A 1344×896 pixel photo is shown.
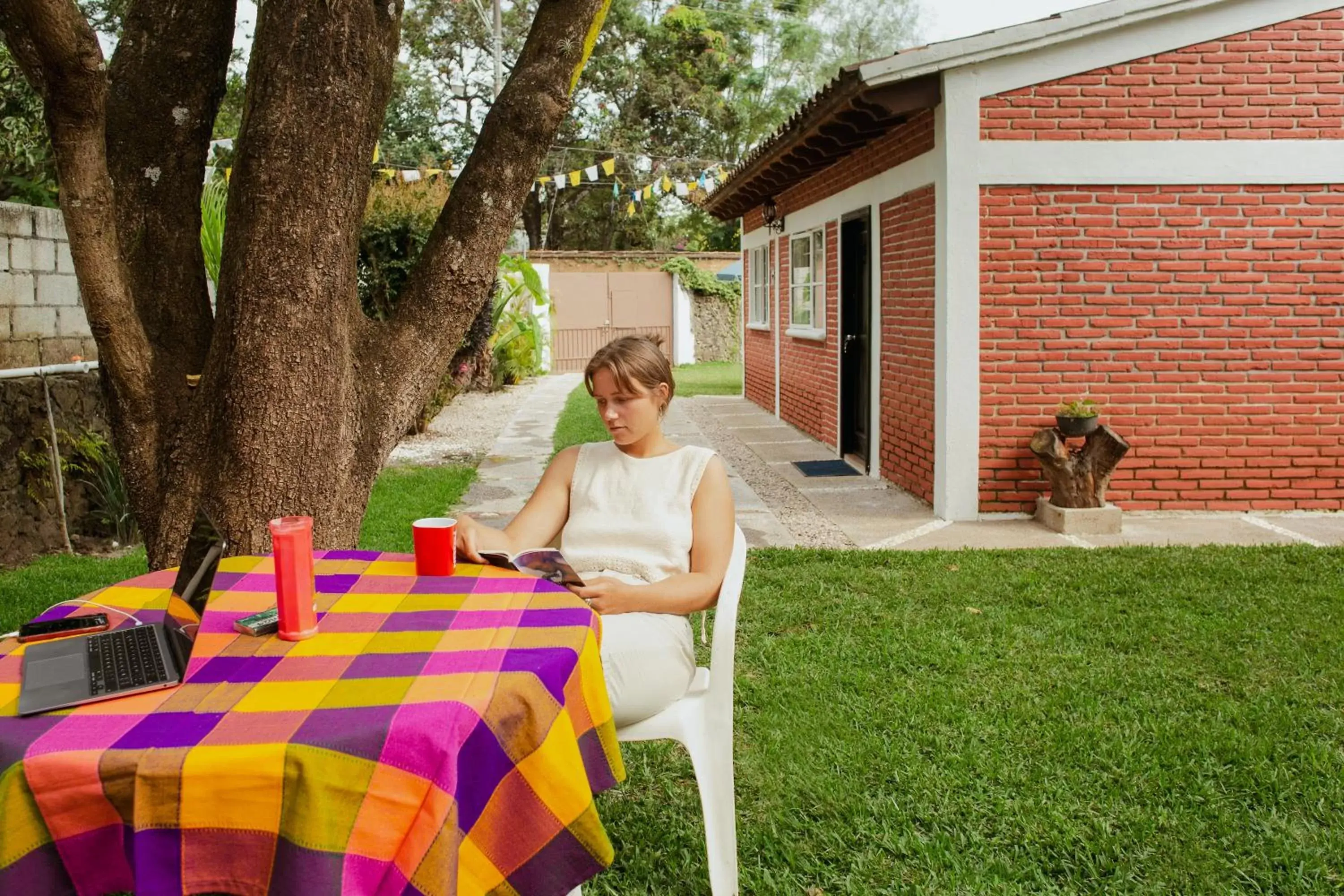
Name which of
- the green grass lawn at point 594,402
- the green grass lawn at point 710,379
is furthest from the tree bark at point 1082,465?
the green grass lawn at point 710,379

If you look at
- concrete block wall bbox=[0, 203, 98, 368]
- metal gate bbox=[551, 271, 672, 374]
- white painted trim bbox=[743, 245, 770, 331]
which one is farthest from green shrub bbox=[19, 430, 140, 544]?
metal gate bbox=[551, 271, 672, 374]

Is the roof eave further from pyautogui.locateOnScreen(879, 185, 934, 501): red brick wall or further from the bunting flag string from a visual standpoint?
the bunting flag string

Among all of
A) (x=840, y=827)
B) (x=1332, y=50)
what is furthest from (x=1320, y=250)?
(x=840, y=827)

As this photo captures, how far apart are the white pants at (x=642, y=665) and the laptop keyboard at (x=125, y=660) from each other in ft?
2.95

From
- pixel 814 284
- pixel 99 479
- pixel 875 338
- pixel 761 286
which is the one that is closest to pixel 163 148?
pixel 99 479

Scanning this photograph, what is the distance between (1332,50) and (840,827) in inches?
243

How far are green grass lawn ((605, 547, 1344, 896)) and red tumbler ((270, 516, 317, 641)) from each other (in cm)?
116

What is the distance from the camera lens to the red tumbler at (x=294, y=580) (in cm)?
191

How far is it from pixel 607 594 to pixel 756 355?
1255cm

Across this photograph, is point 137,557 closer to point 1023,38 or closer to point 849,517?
point 849,517

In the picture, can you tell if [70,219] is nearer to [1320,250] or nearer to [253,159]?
[253,159]

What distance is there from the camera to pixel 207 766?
148cm

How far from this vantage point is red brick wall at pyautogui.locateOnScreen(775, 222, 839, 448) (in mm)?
10008

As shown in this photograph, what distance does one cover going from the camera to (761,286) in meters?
14.5
